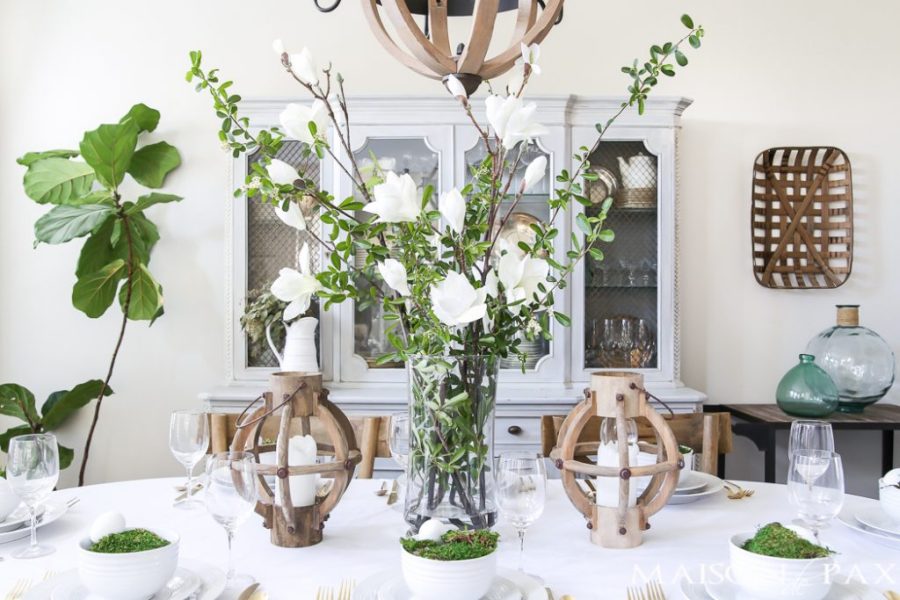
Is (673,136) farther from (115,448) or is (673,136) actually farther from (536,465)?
(115,448)

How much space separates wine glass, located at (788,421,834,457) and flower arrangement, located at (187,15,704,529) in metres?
0.50

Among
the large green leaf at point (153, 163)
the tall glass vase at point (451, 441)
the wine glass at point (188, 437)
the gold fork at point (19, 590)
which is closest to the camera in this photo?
the gold fork at point (19, 590)

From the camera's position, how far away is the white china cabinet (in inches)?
111

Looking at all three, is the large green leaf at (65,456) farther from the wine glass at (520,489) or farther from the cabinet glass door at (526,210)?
the wine glass at (520,489)

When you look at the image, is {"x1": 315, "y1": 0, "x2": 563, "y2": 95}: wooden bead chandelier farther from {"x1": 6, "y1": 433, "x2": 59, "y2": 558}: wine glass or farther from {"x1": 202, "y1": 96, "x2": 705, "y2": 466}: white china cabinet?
{"x1": 202, "y1": 96, "x2": 705, "y2": 466}: white china cabinet

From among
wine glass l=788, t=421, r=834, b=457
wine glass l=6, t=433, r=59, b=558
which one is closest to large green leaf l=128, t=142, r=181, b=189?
wine glass l=6, t=433, r=59, b=558

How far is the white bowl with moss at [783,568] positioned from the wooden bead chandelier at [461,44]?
0.79 m

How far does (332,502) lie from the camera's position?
123 centimetres

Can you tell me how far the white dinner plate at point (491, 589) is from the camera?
996 mm

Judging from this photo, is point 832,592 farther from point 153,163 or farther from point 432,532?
point 153,163

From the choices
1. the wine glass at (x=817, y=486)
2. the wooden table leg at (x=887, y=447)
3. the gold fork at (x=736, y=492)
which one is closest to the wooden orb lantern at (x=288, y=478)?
the wine glass at (x=817, y=486)

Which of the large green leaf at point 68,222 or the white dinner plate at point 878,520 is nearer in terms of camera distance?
the white dinner plate at point 878,520

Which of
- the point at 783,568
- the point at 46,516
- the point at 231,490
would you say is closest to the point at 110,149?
the point at 46,516

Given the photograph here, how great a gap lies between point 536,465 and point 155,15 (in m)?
2.86
